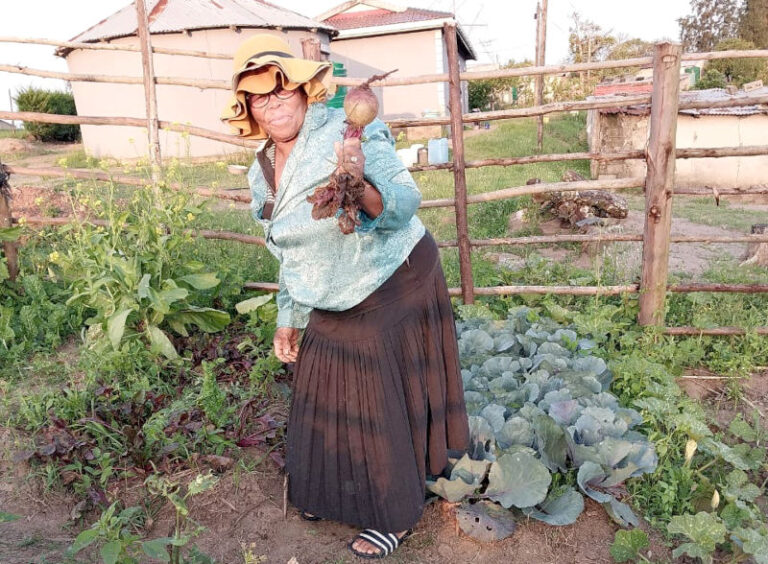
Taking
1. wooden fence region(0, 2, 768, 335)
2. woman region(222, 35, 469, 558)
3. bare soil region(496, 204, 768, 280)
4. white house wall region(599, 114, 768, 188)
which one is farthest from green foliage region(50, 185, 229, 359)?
white house wall region(599, 114, 768, 188)

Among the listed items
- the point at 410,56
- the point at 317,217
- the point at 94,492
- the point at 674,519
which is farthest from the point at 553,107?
the point at 410,56

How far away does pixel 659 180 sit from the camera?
3.27m

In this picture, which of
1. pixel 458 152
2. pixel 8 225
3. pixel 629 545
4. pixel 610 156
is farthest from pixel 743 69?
pixel 629 545

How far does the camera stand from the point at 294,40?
1391 cm

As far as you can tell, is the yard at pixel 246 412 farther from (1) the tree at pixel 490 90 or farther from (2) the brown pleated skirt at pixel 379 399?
(1) the tree at pixel 490 90

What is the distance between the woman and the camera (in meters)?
Answer: 1.79

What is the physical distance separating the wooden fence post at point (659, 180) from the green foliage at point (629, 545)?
1.71 m

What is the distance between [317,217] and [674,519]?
1592 millimetres

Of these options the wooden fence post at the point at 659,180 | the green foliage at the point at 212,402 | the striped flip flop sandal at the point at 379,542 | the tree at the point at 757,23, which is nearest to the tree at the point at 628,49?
the tree at the point at 757,23

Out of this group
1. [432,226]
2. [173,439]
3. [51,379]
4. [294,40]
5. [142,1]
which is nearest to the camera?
[173,439]

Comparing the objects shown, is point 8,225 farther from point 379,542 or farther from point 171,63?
point 171,63

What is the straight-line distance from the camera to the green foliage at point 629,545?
6.80 feet

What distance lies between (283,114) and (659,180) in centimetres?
225

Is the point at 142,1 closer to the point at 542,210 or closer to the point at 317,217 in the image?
the point at 317,217
